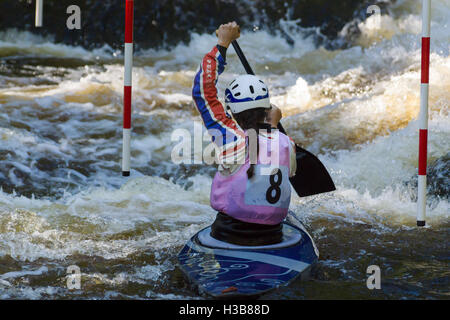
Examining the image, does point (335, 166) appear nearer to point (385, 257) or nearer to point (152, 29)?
point (385, 257)

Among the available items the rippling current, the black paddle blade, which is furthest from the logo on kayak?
the black paddle blade

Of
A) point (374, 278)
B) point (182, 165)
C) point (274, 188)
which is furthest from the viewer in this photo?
point (182, 165)

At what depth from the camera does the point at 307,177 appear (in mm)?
4160

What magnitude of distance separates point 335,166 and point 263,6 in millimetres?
5366

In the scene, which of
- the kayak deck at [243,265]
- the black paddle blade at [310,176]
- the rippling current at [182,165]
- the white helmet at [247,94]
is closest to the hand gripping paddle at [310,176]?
the black paddle blade at [310,176]

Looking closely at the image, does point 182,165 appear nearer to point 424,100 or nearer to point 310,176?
point 310,176

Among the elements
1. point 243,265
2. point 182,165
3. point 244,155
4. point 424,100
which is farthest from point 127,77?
point 182,165

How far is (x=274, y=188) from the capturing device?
331 centimetres

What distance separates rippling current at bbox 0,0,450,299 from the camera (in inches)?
153

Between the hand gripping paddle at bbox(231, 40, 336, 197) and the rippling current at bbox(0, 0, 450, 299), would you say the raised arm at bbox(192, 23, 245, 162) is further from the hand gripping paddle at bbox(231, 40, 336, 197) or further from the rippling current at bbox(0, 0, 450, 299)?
the hand gripping paddle at bbox(231, 40, 336, 197)

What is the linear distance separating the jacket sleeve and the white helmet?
0.07 meters

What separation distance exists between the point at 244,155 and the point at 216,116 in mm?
222

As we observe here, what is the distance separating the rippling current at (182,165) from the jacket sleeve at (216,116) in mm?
642
